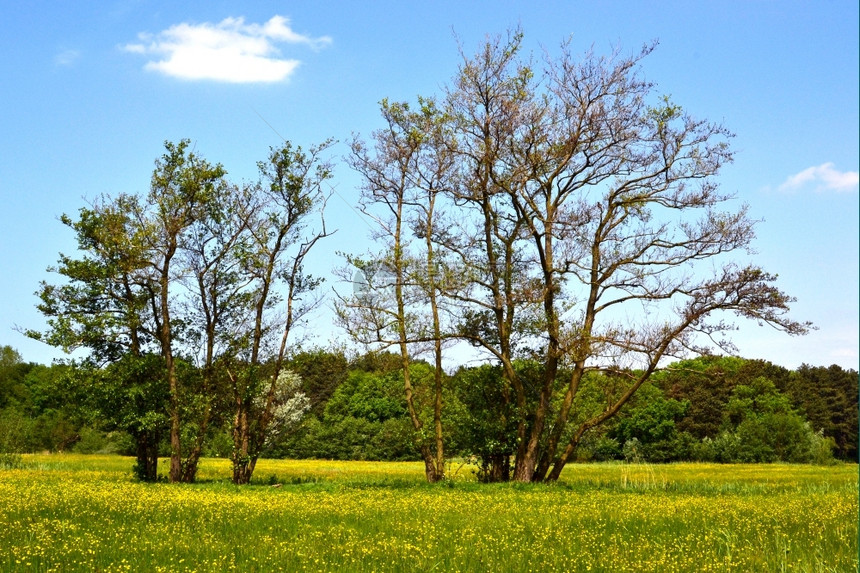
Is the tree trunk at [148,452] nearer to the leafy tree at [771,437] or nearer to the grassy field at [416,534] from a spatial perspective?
the grassy field at [416,534]

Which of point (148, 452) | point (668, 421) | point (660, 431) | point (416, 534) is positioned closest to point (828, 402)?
point (668, 421)

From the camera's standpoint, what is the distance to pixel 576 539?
1263 centimetres

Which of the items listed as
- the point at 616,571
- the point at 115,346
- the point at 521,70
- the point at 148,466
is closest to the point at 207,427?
the point at 148,466

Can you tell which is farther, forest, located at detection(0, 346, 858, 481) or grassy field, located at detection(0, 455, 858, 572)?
forest, located at detection(0, 346, 858, 481)

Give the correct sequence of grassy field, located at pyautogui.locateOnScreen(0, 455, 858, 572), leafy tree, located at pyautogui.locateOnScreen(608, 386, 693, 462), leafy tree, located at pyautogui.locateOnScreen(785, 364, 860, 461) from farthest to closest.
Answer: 1. leafy tree, located at pyautogui.locateOnScreen(785, 364, 860, 461)
2. leafy tree, located at pyautogui.locateOnScreen(608, 386, 693, 462)
3. grassy field, located at pyautogui.locateOnScreen(0, 455, 858, 572)

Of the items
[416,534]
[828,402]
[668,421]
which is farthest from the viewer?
[828,402]

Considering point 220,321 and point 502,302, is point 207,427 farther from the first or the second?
point 502,302

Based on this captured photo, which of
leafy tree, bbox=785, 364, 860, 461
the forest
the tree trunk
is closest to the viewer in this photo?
the tree trunk

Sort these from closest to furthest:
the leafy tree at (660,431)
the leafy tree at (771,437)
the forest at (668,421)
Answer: the forest at (668,421) < the leafy tree at (771,437) < the leafy tree at (660,431)

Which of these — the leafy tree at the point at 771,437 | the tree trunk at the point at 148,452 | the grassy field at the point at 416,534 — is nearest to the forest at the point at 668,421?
the leafy tree at the point at 771,437

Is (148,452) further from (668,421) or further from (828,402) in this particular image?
→ (828,402)

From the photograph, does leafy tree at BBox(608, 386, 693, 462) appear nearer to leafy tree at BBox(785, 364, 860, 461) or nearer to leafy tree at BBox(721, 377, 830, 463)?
leafy tree at BBox(721, 377, 830, 463)

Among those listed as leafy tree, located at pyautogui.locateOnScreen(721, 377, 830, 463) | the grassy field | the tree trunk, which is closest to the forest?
leafy tree, located at pyautogui.locateOnScreen(721, 377, 830, 463)

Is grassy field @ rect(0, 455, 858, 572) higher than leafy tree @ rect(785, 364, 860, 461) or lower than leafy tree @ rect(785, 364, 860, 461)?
lower
